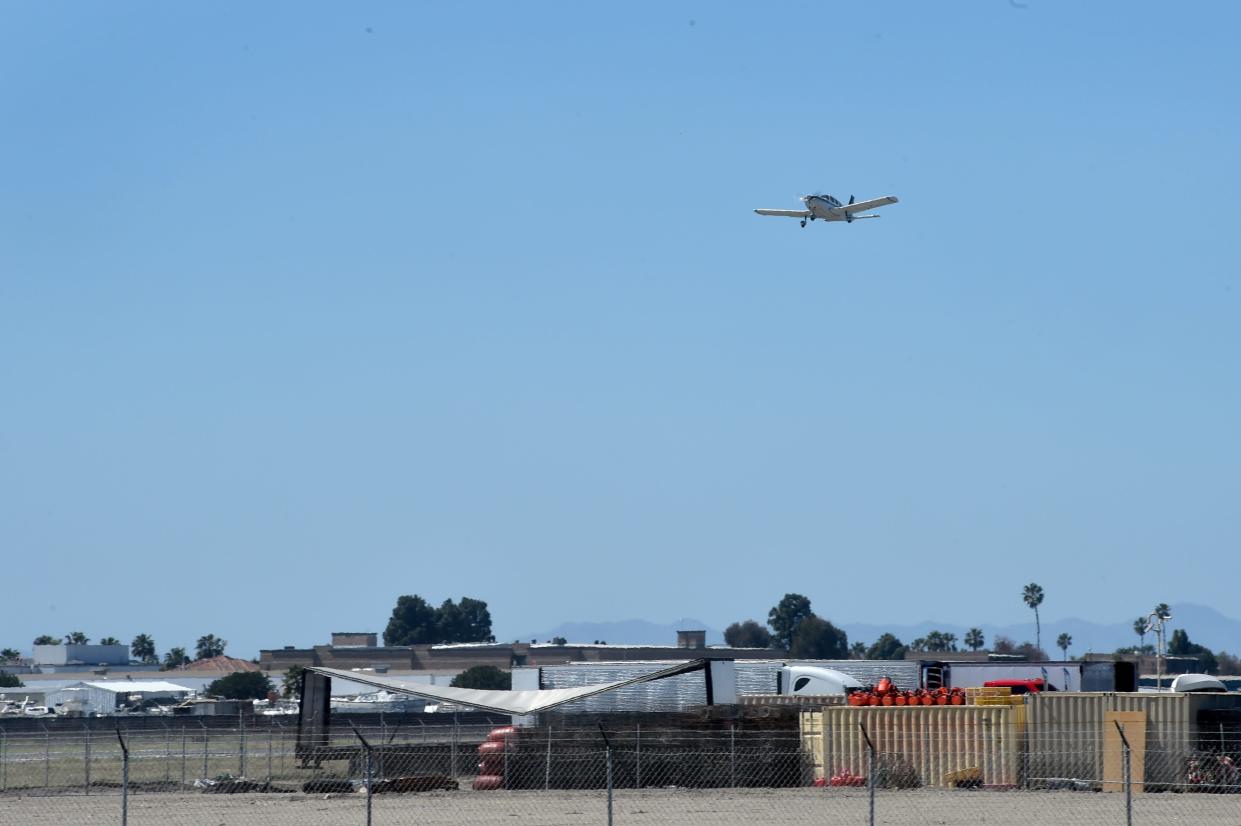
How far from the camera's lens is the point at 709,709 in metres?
37.5

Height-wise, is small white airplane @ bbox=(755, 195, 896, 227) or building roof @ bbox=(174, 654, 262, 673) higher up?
small white airplane @ bbox=(755, 195, 896, 227)

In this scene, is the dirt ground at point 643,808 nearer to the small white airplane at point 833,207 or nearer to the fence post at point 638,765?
the fence post at point 638,765

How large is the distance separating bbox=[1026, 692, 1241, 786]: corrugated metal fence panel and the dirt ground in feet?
4.16

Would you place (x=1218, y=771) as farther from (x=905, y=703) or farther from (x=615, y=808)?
(x=615, y=808)

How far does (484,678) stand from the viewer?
14300cm

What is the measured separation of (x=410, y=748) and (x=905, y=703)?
11.4m

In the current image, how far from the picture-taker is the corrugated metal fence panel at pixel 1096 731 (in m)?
32.9

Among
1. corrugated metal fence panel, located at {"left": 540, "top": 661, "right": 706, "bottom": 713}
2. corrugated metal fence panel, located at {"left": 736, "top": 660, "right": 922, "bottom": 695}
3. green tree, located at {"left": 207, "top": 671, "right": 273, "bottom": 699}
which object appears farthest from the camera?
green tree, located at {"left": 207, "top": 671, "right": 273, "bottom": 699}

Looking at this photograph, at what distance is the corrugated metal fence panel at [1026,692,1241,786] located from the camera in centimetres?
3294

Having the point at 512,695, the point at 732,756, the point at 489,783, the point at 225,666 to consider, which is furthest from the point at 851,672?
the point at 225,666

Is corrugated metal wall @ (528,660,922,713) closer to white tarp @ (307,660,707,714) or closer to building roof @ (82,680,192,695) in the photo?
white tarp @ (307,660,707,714)

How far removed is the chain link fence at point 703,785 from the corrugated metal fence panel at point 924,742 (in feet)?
0.15

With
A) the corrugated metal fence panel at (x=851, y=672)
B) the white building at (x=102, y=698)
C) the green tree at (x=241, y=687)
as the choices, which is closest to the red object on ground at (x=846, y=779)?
the corrugated metal fence panel at (x=851, y=672)

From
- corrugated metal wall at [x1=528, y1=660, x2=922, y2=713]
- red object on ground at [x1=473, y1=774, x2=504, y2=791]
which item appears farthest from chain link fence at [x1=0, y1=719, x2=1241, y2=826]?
corrugated metal wall at [x1=528, y1=660, x2=922, y2=713]
